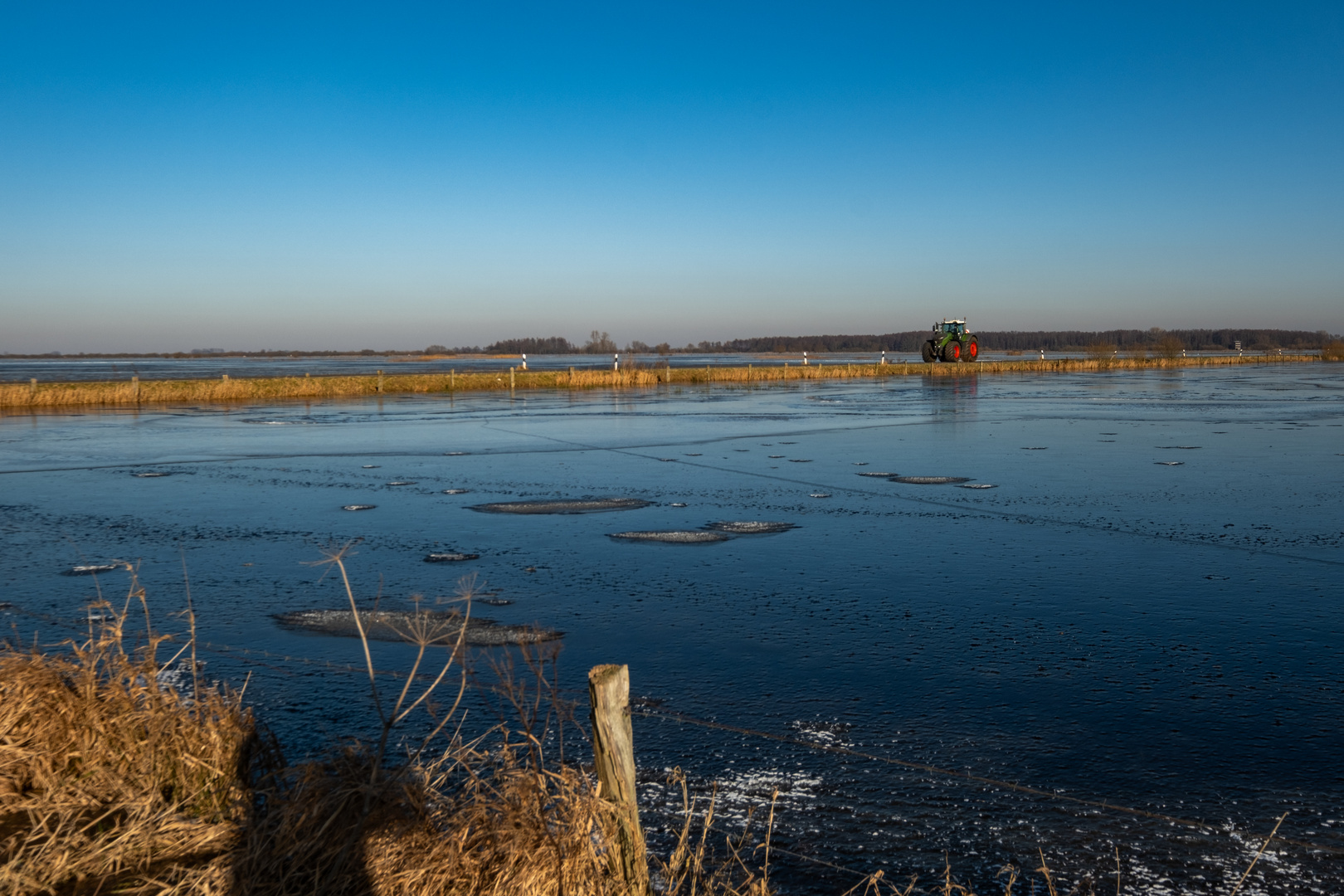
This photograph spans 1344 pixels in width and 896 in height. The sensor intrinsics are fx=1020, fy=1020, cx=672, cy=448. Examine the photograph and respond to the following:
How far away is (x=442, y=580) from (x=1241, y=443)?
576 inches

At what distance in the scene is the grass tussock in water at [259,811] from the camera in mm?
3291


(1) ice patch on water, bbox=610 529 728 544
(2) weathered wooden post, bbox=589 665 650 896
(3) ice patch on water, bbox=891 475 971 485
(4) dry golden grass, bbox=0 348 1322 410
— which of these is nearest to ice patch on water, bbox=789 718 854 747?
(2) weathered wooden post, bbox=589 665 650 896

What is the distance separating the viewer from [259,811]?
396 cm

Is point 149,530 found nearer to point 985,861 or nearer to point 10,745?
point 10,745

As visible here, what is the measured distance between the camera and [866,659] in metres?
5.83

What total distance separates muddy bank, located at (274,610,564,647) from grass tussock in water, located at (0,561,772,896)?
5.35ft

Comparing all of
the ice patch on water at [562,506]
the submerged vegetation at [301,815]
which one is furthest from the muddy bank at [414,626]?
Result: the ice patch on water at [562,506]

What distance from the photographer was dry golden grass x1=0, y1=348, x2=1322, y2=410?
108ft

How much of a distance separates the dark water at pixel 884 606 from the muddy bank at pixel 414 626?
0.18 metres

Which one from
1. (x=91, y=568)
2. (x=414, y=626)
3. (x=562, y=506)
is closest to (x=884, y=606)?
(x=414, y=626)

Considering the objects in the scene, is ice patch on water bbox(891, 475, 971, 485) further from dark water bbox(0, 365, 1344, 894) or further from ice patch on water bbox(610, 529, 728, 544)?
ice patch on water bbox(610, 529, 728, 544)

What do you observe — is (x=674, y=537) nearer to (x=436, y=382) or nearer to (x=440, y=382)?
(x=436, y=382)

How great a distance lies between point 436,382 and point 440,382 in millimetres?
225

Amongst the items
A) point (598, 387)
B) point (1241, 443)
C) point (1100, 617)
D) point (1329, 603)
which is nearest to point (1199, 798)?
point (1100, 617)
